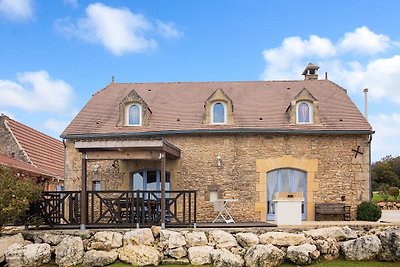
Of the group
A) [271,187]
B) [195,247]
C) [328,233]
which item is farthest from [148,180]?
[328,233]

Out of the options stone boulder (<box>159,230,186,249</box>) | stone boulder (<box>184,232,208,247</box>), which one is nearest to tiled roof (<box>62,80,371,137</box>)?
stone boulder (<box>184,232,208,247</box>)

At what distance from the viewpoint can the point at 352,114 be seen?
19078 millimetres

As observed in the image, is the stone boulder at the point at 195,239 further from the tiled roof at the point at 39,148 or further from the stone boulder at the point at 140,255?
the tiled roof at the point at 39,148

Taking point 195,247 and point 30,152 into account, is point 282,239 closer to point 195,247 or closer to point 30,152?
point 195,247

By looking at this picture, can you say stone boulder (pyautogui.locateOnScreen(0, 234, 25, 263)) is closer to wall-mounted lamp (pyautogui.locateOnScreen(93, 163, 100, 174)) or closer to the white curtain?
wall-mounted lamp (pyautogui.locateOnScreen(93, 163, 100, 174))

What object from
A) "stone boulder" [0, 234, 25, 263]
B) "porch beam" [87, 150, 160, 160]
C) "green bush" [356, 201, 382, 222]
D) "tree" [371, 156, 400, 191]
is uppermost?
"porch beam" [87, 150, 160, 160]

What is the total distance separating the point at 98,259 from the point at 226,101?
27.6 ft

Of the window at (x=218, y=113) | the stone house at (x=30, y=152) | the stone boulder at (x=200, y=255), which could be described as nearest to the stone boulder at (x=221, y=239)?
the stone boulder at (x=200, y=255)

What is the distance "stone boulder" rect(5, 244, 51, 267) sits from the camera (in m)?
13.1

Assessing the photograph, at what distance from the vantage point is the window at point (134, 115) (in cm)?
1920

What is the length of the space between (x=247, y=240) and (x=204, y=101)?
7.96 m

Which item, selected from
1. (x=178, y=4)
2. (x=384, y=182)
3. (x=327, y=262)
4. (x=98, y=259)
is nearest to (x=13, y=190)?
(x=98, y=259)

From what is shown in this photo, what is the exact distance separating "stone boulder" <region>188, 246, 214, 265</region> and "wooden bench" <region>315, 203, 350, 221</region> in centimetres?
603

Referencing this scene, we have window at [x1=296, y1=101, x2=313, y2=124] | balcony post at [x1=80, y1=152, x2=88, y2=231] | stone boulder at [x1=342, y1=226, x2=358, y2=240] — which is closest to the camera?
stone boulder at [x1=342, y1=226, x2=358, y2=240]
